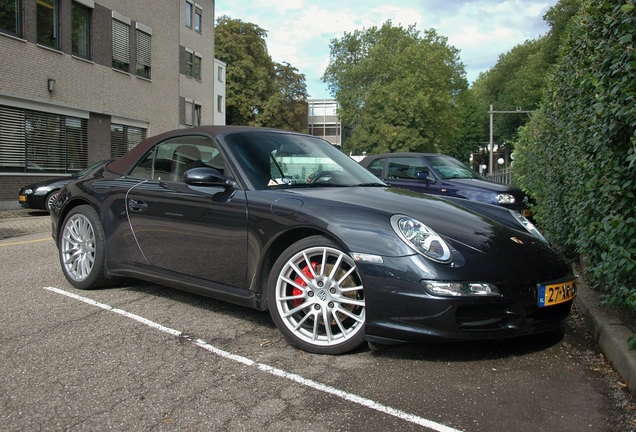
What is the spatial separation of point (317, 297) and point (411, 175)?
24.8ft

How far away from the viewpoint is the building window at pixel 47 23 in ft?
56.1

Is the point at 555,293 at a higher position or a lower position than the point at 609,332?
higher

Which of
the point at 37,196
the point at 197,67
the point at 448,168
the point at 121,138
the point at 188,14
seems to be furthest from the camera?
the point at 197,67

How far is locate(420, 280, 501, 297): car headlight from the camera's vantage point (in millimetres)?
2990

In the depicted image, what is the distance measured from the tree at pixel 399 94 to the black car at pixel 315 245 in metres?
50.1

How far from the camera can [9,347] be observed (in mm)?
3412

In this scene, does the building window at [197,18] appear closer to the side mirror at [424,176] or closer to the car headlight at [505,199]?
the side mirror at [424,176]

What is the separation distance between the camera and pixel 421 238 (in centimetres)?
317

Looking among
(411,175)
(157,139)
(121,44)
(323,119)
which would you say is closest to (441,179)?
(411,175)

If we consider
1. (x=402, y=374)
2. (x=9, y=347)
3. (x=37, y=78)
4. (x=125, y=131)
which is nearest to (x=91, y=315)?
(x=9, y=347)

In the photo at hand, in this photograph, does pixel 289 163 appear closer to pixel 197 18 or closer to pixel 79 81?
pixel 79 81

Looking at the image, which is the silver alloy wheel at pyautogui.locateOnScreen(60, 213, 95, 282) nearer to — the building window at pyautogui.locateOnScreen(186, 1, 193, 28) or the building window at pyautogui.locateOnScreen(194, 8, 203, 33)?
the building window at pyautogui.locateOnScreen(186, 1, 193, 28)

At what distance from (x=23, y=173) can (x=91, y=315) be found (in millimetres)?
14173

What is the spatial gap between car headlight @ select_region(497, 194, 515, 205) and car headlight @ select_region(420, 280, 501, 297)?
6.81m
